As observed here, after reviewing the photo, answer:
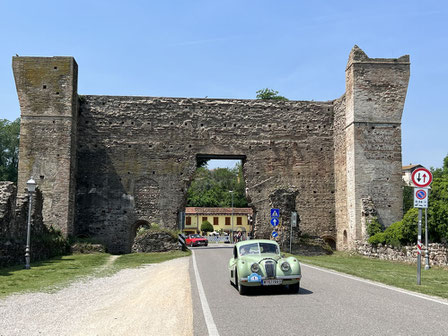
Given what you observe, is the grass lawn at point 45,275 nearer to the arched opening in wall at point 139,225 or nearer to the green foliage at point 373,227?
the arched opening in wall at point 139,225

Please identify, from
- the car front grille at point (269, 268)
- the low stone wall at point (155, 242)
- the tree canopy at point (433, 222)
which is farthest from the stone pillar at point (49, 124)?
the car front grille at point (269, 268)

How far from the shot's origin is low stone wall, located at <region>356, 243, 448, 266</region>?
63.0 ft

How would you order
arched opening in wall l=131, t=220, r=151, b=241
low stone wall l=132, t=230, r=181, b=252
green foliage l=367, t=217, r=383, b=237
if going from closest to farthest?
green foliage l=367, t=217, r=383, b=237 < low stone wall l=132, t=230, r=181, b=252 < arched opening in wall l=131, t=220, r=151, b=241

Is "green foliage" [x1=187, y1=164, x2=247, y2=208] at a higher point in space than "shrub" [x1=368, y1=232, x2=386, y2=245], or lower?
higher

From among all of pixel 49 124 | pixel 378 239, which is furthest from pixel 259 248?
pixel 49 124

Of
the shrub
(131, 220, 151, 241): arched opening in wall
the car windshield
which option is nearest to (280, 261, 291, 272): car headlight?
the car windshield

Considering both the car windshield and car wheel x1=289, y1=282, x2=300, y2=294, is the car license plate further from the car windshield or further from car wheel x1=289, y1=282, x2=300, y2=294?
the car windshield

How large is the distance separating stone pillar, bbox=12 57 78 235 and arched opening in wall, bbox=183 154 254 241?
26.6m

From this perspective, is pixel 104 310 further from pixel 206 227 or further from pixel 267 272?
pixel 206 227

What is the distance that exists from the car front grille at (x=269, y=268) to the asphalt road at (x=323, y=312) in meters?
0.48

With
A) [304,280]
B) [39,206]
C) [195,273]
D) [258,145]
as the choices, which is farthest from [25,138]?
[304,280]

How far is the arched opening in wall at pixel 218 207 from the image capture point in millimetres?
77500

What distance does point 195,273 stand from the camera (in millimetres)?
16766

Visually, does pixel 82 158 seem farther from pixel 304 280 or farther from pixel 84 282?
pixel 304 280
